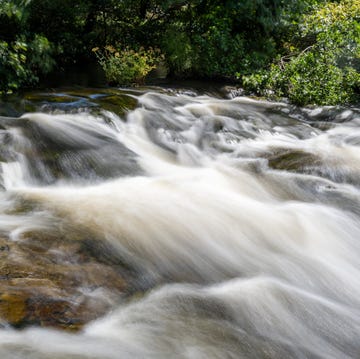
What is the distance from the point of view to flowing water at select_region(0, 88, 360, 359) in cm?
250

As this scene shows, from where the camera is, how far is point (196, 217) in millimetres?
4137

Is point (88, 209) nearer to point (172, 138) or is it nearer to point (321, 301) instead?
point (321, 301)

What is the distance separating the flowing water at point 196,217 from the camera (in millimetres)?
2500

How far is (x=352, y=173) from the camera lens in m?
5.34

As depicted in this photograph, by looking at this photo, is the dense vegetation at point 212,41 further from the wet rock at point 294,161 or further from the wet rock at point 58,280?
the wet rock at point 58,280

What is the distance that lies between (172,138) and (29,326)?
462 cm

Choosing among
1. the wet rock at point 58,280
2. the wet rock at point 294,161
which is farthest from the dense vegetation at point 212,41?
the wet rock at point 58,280

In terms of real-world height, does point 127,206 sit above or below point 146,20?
below

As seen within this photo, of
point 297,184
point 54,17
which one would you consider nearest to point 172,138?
point 297,184

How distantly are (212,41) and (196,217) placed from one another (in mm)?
7918

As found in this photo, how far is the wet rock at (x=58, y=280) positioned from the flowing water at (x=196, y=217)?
8 centimetres

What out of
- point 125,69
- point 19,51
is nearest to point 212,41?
point 125,69

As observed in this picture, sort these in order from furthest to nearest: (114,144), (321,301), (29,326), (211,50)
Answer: (211,50) < (114,144) < (321,301) < (29,326)

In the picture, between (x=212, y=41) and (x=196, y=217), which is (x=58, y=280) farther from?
(x=212, y=41)
